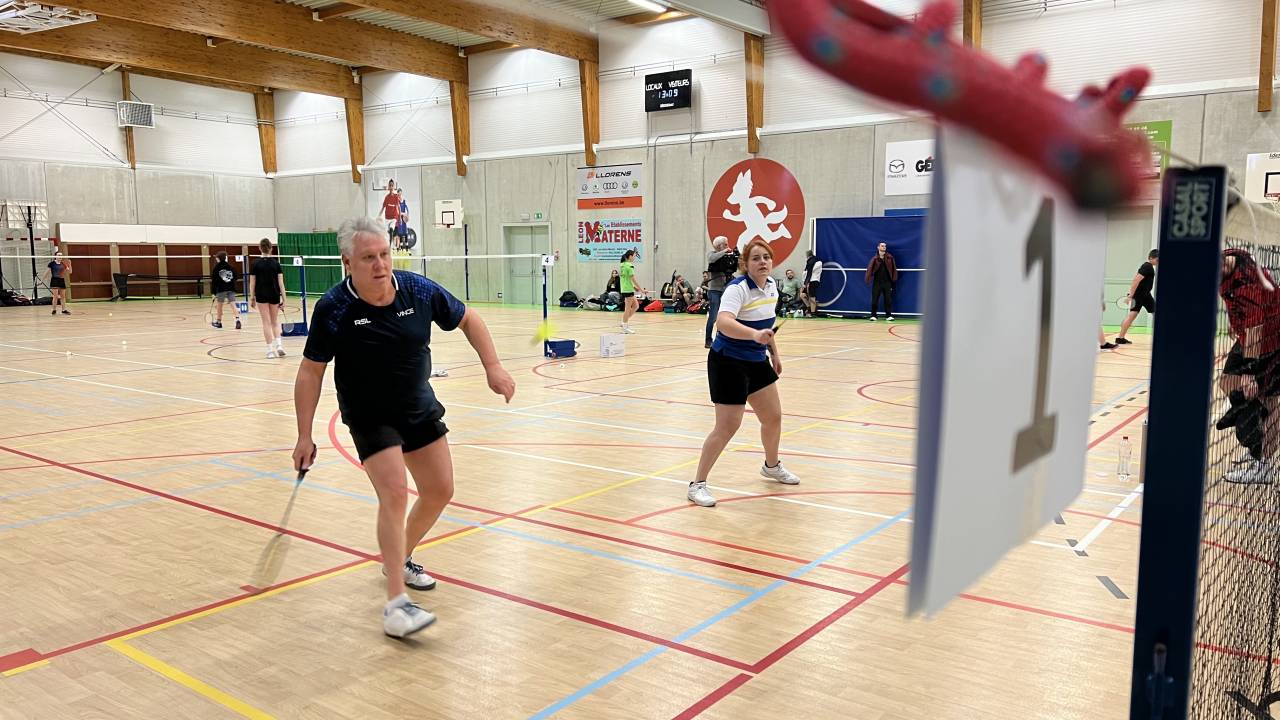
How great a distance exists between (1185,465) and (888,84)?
3.82ft

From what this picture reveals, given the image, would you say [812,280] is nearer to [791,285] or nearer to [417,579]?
[791,285]

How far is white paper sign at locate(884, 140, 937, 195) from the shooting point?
22500 mm

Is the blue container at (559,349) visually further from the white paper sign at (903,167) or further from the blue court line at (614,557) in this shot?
the white paper sign at (903,167)

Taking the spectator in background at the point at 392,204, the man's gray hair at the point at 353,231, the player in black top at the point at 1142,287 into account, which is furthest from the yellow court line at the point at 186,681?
the spectator in background at the point at 392,204

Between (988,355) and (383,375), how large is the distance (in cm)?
369

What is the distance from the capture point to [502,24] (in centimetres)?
2447

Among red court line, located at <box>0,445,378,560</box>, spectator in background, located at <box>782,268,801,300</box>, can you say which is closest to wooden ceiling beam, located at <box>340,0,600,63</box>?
spectator in background, located at <box>782,268,801,300</box>

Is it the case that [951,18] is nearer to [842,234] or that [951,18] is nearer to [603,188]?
[842,234]

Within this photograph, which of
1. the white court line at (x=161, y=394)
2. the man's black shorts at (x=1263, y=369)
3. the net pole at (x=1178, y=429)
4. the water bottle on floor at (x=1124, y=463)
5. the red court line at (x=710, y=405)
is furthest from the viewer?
the white court line at (x=161, y=394)

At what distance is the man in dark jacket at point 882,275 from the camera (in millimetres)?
22859

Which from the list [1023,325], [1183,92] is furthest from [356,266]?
[1183,92]

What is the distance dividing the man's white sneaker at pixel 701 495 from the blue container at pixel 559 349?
9.25 meters

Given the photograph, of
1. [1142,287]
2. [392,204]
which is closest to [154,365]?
[1142,287]

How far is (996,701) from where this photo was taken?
358cm
